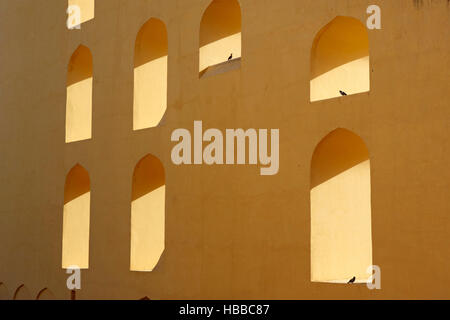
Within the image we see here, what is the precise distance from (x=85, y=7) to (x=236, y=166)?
4493 millimetres

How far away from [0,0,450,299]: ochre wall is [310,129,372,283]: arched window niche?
0.46 ft

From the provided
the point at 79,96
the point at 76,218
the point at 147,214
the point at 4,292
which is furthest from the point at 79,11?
the point at 4,292

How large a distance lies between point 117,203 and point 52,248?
1865 mm

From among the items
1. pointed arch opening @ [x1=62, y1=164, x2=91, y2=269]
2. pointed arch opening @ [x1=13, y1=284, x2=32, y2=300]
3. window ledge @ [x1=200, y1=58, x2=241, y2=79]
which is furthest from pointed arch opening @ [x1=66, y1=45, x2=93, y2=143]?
window ledge @ [x1=200, y1=58, x2=241, y2=79]

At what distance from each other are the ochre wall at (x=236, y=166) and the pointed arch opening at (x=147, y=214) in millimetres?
121

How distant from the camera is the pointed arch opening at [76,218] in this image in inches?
456

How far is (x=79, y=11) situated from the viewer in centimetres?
1195

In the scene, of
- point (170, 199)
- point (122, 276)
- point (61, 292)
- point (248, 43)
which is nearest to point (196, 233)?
point (170, 199)

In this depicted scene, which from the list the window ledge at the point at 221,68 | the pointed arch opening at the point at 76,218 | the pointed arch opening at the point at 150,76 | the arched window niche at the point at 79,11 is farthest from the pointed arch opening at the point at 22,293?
the window ledge at the point at 221,68

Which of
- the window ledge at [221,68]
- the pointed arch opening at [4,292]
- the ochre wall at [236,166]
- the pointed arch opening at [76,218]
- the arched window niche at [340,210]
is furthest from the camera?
the pointed arch opening at [4,292]

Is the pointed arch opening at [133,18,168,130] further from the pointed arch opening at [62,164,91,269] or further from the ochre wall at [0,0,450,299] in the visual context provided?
the pointed arch opening at [62,164,91,269]

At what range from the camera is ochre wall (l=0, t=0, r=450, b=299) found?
23.8ft

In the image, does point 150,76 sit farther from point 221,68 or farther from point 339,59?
point 339,59

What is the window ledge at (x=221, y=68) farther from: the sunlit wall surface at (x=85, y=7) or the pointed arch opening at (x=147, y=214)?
the sunlit wall surface at (x=85, y=7)
